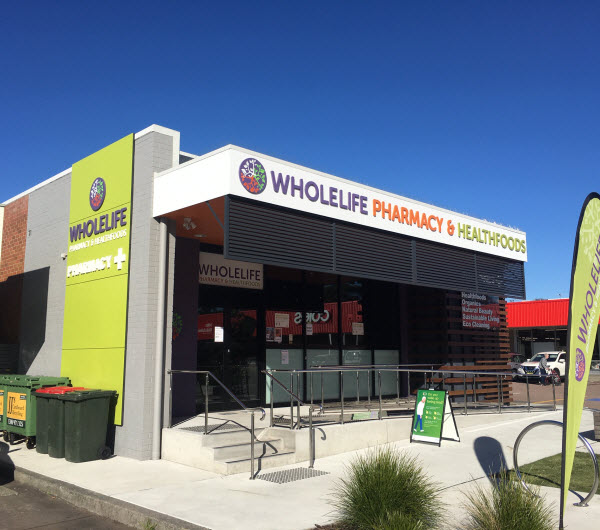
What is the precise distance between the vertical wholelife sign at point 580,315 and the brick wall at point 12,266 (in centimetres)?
1277

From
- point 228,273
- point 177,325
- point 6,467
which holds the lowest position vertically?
point 6,467

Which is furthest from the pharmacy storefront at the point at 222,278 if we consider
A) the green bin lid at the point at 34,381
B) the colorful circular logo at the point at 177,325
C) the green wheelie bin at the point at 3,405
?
the green wheelie bin at the point at 3,405

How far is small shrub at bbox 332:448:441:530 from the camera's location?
5352mm

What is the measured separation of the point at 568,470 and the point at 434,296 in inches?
398

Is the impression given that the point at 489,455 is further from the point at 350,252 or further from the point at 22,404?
the point at 22,404

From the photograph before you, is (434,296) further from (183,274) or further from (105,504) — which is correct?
(105,504)

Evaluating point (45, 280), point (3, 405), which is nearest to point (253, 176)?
point (45, 280)

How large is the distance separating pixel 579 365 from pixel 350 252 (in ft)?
20.3

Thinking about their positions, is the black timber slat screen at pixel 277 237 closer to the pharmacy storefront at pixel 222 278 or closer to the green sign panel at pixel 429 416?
the pharmacy storefront at pixel 222 278

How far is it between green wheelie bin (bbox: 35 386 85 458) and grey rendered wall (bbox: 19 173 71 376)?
208 cm

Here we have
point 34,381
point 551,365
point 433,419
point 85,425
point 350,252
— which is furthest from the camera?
point 551,365

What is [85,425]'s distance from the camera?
9180 mm

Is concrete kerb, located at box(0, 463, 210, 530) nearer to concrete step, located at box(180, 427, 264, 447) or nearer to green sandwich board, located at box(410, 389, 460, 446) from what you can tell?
concrete step, located at box(180, 427, 264, 447)

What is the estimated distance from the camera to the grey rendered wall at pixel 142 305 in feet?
30.7
